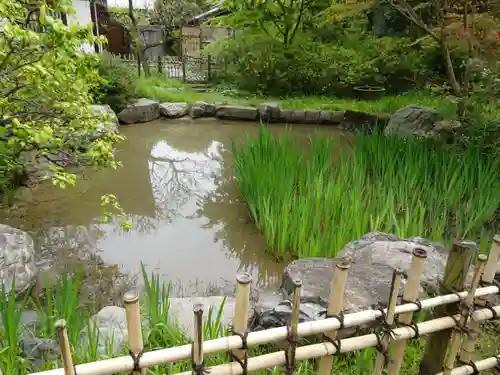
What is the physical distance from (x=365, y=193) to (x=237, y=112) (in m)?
5.36

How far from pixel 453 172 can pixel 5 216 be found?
4.43 meters

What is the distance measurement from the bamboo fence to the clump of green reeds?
4.81ft

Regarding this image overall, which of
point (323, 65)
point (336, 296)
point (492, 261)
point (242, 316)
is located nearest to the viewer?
point (242, 316)

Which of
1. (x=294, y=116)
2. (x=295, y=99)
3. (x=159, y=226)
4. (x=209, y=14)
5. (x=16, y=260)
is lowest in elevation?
(x=159, y=226)

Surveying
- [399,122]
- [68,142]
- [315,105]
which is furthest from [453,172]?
[315,105]

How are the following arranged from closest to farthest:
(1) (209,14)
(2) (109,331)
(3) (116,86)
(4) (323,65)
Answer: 1. (2) (109,331)
2. (3) (116,86)
3. (4) (323,65)
4. (1) (209,14)

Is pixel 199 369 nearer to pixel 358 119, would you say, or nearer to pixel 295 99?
pixel 358 119

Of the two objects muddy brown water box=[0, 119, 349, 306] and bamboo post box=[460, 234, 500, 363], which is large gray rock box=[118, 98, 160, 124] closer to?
muddy brown water box=[0, 119, 349, 306]

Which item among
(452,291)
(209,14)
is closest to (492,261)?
(452,291)

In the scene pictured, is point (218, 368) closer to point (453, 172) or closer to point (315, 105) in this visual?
point (453, 172)

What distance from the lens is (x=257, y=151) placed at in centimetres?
443

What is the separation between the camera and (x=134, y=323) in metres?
1.20

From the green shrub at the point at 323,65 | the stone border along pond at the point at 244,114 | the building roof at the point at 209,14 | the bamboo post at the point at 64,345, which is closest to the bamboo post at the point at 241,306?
the bamboo post at the point at 64,345

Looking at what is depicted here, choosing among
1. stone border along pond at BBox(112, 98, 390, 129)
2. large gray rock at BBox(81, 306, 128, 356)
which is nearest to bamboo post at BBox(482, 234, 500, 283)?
large gray rock at BBox(81, 306, 128, 356)
